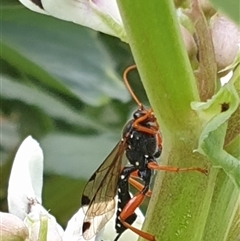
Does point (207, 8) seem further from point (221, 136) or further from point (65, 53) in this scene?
point (65, 53)

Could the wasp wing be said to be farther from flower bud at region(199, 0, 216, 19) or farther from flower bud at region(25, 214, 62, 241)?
flower bud at region(199, 0, 216, 19)

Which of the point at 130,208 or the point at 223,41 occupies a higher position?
the point at 223,41

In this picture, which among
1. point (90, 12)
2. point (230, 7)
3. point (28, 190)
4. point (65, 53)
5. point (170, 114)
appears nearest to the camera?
point (230, 7)

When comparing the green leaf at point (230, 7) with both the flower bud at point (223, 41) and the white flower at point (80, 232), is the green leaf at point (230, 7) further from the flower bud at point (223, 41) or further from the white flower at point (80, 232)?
the white flower at point (80, 232)

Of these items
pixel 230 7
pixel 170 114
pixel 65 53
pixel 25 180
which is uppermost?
pixel 230 7

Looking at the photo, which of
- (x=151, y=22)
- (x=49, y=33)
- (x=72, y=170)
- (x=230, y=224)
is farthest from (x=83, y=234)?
(x=49, y=33)

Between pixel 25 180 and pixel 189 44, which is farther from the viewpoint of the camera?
pixel 25 180

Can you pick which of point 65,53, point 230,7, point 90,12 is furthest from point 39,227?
point 65,53
